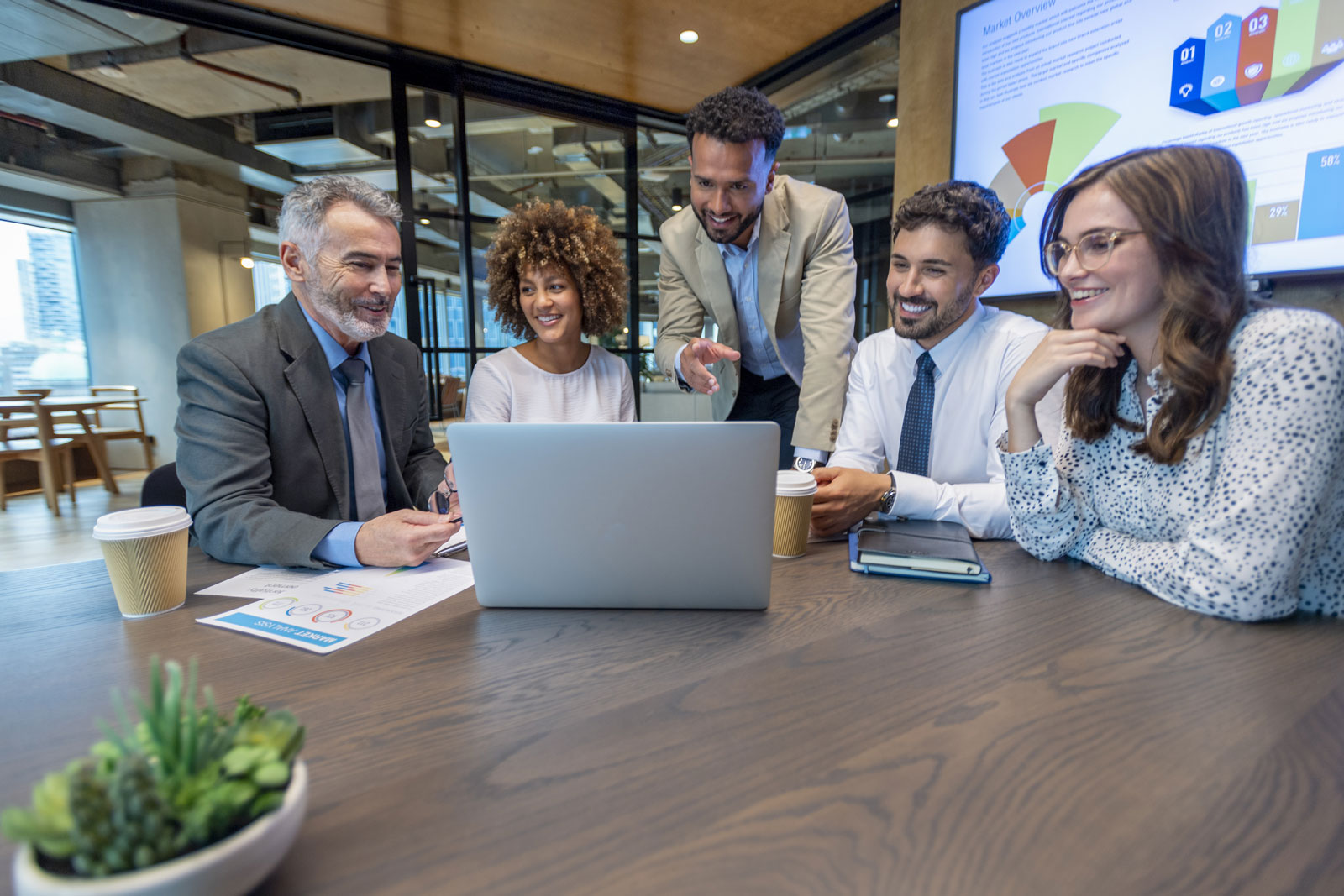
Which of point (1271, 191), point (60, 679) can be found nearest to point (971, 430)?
point (1271, 191)

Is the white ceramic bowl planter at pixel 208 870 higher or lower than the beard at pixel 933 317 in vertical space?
lower

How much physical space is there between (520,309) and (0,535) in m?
4.59

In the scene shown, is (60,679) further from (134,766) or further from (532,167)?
(532,167)

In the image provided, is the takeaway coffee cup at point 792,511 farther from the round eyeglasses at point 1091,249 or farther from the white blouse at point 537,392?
the white blouse at point 537,392

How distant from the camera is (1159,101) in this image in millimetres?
2076

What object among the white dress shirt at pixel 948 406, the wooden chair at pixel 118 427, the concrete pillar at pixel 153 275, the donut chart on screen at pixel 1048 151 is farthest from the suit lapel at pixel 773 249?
the concrete pillar at pixel 153 275

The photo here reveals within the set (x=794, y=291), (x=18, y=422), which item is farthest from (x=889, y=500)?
(x=18, y=422)

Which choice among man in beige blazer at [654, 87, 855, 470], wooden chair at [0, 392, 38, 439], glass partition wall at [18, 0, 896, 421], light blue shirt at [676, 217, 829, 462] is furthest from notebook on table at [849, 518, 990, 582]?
wooden chair at [0, 392, 38, 439]

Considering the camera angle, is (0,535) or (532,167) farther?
(532,167)

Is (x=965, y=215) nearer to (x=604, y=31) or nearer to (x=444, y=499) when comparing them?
(x=444, y=499)

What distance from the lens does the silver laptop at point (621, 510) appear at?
82cm

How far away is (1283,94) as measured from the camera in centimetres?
180

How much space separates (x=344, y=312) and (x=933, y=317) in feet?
4.82

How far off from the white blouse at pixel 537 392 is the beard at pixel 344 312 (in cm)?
61
